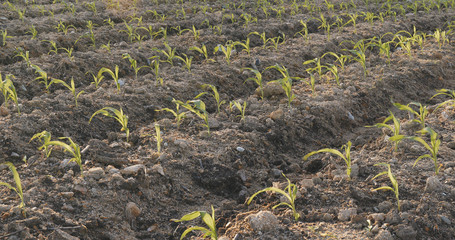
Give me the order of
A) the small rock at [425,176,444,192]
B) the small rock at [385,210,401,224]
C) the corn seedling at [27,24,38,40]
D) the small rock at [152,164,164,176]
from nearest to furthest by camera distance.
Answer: the small rock at [385,210,401,224] → the small rock at [425,176,444,192] → the small rock at [152,164,164,176] → the corn seedling at [27,24,38,40]

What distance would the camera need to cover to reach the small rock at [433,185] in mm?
2424

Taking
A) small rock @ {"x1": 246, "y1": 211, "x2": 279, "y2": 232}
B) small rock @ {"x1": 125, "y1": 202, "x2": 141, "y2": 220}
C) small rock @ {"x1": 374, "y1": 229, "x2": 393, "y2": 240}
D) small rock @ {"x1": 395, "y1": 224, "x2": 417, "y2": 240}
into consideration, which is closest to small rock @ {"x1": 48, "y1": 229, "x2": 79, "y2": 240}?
small rock @ {"x1": 125, "y1": 202, "x2": 141, "y2": 220}

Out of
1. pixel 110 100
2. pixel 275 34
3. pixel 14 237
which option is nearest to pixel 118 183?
pixel 14 237

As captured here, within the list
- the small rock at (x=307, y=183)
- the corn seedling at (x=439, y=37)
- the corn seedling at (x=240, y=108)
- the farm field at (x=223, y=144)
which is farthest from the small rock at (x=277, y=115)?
the corn seedling at (x=439, y=37)

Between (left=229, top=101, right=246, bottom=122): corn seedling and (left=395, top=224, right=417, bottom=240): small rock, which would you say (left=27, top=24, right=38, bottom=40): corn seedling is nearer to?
(left=229, top=101, right=246, bottom=122): corn seedling

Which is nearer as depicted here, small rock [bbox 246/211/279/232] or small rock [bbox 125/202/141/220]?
small rock [bbox 246/211/279/232]

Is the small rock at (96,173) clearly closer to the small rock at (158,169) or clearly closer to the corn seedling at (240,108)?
the small rock at (158,169)

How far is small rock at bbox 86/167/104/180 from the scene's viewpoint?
2.61 meters

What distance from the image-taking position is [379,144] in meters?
3.11

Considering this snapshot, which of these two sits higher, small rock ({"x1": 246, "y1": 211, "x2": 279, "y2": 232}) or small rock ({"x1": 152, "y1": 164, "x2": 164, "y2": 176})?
small rock ({"x1": 152, "y1": 164, "x2": 164, "y2": 176})

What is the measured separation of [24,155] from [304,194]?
74.9 inches

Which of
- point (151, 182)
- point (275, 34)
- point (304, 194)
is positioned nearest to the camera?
point (304, 194)

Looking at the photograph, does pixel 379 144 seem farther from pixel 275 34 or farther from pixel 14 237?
pixel 275 34

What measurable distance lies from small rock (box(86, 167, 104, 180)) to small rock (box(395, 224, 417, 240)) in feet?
5.64
